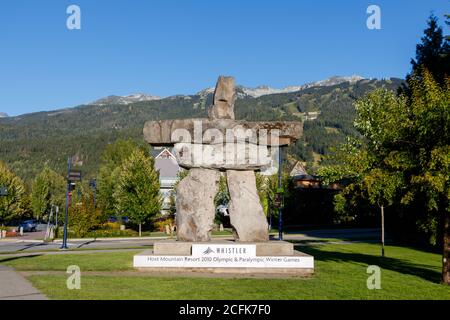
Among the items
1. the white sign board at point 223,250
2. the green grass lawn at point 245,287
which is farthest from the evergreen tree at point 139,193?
the white sign board at point 223,250

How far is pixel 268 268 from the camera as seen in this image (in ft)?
40.0

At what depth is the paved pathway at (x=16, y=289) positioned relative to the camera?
340 inches

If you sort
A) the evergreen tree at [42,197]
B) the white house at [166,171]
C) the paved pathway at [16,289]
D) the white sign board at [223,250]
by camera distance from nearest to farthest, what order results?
the paved pathway at [16,289] < the white sign board at [223,250] < the evergreen tree at [42,197] < the white house at [166,171]

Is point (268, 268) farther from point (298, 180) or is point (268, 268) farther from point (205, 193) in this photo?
point (298, 180)

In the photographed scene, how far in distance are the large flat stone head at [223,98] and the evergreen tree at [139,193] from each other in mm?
29419

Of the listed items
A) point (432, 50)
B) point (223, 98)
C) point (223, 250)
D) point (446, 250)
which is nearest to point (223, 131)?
point (223, 98)

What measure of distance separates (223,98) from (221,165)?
2.26m

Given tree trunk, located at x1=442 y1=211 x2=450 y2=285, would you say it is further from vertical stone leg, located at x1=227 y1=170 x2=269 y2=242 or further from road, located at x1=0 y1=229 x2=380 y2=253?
road, located at x1=0 y1=229 x2=380 y2=253

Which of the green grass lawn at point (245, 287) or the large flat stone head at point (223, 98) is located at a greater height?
the large flat stone head at point (223, 98)

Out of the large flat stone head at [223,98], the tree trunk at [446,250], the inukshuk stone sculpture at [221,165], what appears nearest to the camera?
the tree trunk at [446,250]

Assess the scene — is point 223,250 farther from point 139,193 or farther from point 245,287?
point 139,193

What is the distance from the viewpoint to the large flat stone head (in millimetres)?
13695

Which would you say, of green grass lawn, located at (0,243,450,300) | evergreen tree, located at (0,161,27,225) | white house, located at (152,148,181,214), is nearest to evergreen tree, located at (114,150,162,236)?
evergreen tree, located at (0,161,27,225)

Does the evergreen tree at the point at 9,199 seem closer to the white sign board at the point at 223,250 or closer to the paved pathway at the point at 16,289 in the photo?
the paved pathway at the point at 16,289
